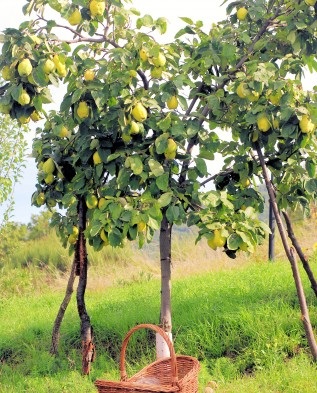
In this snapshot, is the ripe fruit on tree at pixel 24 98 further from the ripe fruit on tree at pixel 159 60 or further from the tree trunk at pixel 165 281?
the tree trunk at pixel 165 281

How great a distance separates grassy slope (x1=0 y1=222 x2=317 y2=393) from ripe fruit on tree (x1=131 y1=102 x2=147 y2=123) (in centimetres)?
185

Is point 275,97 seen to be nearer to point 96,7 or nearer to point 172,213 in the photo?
point 172,213

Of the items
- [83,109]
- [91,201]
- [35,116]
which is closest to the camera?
[83,109]

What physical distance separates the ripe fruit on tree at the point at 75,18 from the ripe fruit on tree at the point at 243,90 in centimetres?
111

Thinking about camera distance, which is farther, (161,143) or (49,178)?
(49,178)

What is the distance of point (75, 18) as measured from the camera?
444cm

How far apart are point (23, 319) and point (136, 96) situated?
375 cm

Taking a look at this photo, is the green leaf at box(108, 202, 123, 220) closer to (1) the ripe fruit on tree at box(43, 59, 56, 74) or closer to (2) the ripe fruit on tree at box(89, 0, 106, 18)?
(1) the ripe fruit on tree at box(43, 59, 56, 74)

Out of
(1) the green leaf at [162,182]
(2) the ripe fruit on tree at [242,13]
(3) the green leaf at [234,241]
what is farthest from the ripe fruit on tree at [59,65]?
Result: (3) the green leaf at [234,241]

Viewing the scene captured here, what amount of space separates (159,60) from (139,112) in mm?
386

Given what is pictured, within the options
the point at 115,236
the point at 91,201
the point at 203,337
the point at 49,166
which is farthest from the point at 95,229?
the point at 203,337

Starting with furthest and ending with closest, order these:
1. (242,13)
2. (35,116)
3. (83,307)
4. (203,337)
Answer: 1. (203,337)
2. (83,307)
3. (242,13)
4. (35,116)

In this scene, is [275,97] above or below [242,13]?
below

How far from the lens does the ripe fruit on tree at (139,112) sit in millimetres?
4230
